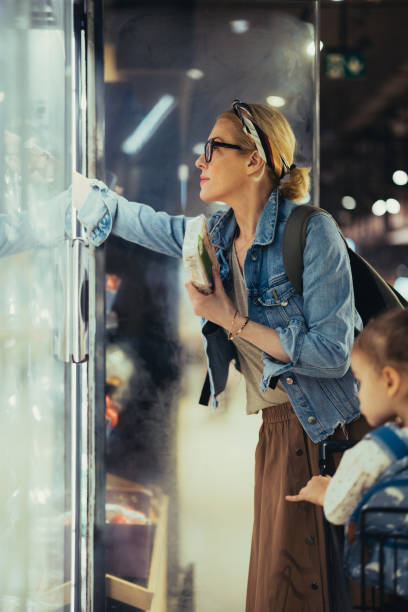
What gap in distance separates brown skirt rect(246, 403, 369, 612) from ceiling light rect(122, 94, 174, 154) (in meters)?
1.02

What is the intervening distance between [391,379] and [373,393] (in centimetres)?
5

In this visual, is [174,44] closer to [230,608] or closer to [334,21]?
[230,608]

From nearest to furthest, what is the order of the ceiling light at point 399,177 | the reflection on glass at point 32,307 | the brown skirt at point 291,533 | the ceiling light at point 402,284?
the reflection on glass at point 32,307, the brown skirt at point 291,533, the ceiling light at point 402,284, the ceiling light at point 399,177

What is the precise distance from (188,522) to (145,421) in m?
0.38

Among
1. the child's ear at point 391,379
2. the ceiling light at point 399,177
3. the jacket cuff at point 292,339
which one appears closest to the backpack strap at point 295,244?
the jacket cuff at point 292,339

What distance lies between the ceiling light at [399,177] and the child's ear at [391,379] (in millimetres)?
7637

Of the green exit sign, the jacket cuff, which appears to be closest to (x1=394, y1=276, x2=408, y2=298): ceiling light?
the green exit sign

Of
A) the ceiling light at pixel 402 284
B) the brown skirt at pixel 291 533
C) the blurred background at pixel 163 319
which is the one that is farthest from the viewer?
the ceiling light at pixel 402 284

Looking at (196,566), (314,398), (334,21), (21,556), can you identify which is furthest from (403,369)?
(334,21)

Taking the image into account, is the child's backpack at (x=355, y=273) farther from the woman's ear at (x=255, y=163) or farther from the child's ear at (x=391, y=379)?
the child's ear at (x=391, y=379)

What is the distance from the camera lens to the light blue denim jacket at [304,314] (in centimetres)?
154

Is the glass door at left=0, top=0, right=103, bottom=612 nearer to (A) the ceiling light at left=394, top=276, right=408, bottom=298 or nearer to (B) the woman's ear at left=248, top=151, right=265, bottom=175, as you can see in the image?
(B) the woman's ear at left=248, top=151, right=265, bottom=175

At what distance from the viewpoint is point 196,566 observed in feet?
7.55

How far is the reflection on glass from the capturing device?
109 centimetres
